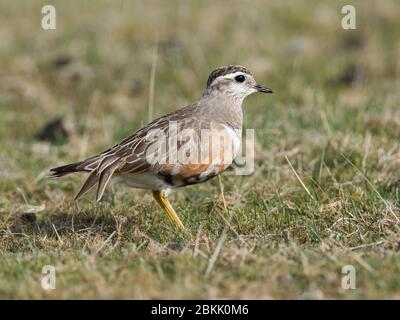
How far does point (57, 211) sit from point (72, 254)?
5.46ft

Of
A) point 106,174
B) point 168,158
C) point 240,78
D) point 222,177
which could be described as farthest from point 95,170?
point 240,78

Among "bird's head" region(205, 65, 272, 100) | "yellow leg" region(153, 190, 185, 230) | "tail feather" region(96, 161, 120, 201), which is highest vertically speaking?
"bird's head" region(205, 65, 272, 100)

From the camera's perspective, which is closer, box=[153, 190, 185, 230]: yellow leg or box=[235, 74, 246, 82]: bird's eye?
box=[153, 190, 185, 230]: yellow leg

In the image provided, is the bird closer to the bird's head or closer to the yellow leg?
the yellow leg

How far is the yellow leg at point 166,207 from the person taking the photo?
6457 millimetres

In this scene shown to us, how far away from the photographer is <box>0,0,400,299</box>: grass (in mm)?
5086

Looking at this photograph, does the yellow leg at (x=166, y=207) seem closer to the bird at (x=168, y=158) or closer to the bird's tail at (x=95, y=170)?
the bird at (x=168, y=158)

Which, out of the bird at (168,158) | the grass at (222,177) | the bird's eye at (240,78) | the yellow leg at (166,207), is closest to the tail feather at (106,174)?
the bird at (168,158)

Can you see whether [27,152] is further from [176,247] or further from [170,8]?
[170,8]

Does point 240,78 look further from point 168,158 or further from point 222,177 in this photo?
point 168,158

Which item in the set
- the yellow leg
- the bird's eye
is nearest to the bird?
the yellow leg

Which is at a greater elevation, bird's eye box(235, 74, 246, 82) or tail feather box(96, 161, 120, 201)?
bird's eye box(235, 74, 246, 82)

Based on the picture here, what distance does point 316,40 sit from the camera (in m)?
13.5

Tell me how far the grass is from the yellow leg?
0.12 metres
